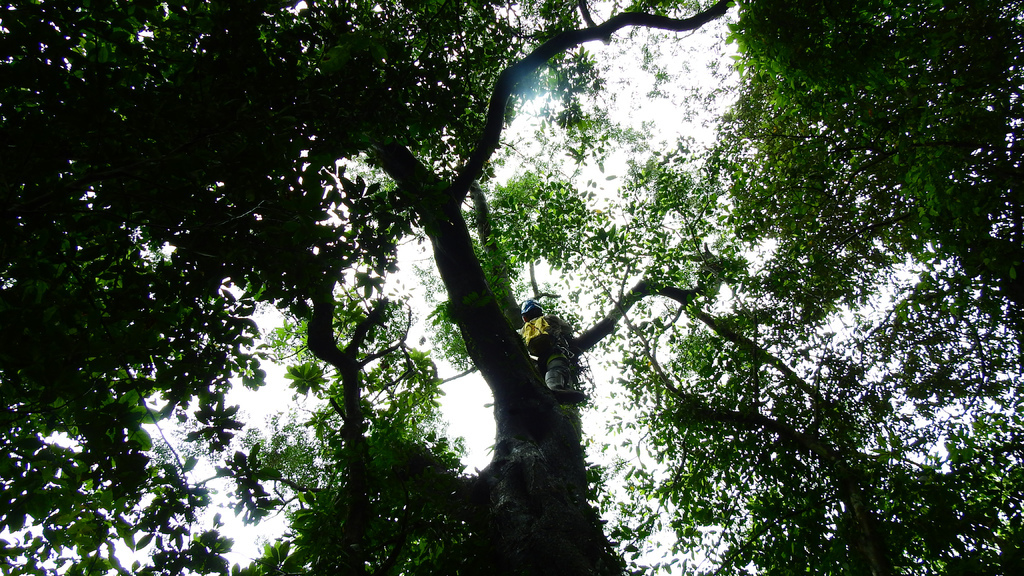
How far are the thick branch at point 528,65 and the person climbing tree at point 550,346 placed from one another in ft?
6.98

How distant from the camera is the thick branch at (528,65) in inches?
187

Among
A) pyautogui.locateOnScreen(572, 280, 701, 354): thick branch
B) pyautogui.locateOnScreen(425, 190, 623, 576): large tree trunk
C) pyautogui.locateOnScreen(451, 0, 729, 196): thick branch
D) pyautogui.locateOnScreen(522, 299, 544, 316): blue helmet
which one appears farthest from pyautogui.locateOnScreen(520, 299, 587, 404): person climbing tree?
pyautogui.locateOnScreen(451, 0, 729, 196): thick branch

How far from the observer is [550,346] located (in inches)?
246

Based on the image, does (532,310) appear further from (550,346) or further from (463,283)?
(463,283)

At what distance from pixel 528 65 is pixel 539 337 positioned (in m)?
3.24

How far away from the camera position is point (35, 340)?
176 cm

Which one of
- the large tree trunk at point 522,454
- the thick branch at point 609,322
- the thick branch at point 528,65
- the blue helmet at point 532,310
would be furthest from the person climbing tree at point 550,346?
the thick branch at point 528,65

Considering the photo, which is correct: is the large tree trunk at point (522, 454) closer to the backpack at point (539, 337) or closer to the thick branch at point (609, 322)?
the backpack at point (539, 337)

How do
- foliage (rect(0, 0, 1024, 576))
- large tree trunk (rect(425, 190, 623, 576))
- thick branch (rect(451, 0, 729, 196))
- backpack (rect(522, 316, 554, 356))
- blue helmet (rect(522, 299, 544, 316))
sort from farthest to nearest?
blue helmet (rect(522, 299, 544, 316)), backpack (rect(522, 316, 554, 356)), thick branch (rect(451, 0, 729, 196)), large tree trunk (rect(425, 190, 623, 576)), foliage (rect(0, 0, 1024, 576))

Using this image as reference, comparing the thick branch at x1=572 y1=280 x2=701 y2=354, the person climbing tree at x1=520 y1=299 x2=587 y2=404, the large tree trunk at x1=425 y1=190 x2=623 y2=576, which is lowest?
the large tree trunk at x1=425 y1=190 x2=623 y2=576

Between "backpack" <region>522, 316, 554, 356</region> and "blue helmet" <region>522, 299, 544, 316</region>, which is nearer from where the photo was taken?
"backpack" <region>522, 316, 554, 356</region>

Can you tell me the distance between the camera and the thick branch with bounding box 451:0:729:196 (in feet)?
15.6

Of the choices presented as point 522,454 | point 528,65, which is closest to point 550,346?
point 522,454

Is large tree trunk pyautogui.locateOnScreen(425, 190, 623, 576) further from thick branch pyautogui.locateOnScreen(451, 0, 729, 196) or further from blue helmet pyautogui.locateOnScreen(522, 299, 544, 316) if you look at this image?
blue helmet pyautogui.locateOnScreen(522, 299, 544, 316)
